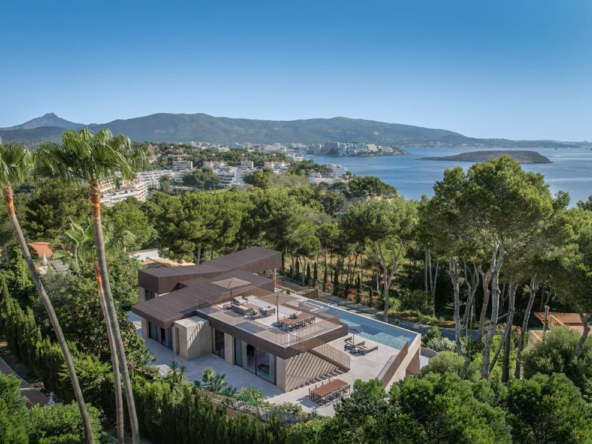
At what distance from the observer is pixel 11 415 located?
10.4 m

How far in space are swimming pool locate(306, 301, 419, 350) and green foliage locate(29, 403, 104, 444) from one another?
33.5 ft

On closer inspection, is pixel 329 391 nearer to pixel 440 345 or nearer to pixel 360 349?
pixel 360 349

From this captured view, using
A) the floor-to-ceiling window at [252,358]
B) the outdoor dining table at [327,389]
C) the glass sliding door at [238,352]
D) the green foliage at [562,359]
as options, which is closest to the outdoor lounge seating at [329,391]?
the outdoor dining table at [327,389]

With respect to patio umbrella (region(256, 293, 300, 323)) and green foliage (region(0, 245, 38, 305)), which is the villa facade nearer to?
patio umbrella (region(256, 293, 300, 323))

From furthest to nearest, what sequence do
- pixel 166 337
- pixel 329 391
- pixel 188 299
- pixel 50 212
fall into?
pixel 50 212
pixel 188 299
pixel 166 337
pixel 329 391

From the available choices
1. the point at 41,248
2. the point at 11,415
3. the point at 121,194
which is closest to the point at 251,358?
the point at 11,415

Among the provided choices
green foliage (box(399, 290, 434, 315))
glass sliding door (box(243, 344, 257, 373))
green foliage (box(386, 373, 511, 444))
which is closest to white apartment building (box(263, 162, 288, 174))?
green foliage (box(399, 290, 434, 315))

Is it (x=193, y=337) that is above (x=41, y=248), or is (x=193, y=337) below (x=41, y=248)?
below

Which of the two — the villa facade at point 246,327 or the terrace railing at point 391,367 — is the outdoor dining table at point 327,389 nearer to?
the villa facade at point 246,327

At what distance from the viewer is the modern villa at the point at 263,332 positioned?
15.6 metres

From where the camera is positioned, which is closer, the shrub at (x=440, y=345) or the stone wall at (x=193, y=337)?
the stone wall at (x=193, y=337)

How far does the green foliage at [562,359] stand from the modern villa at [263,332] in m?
4.75

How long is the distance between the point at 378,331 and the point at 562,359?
8.62m

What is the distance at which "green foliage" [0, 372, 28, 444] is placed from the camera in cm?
986
